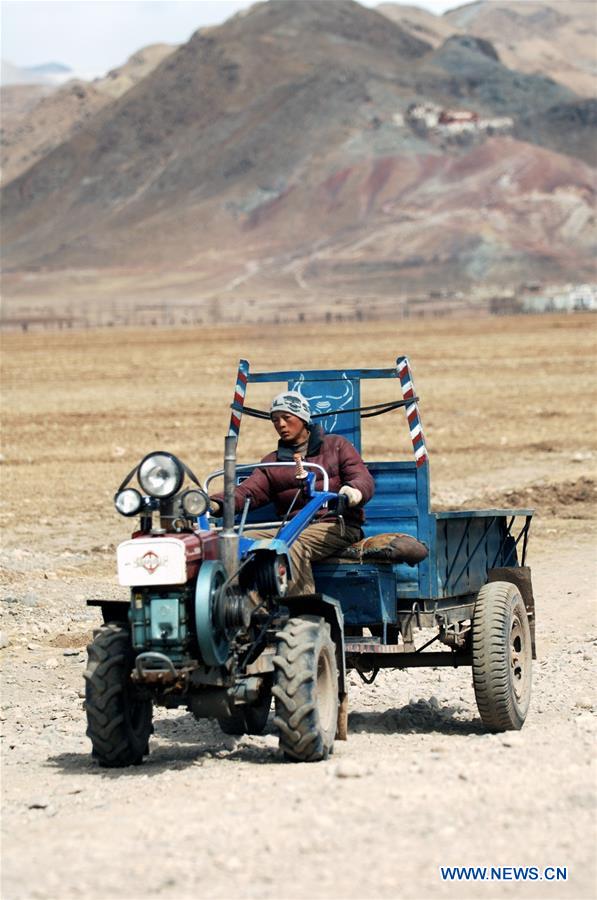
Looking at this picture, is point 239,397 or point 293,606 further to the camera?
point 239,397

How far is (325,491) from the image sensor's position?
9055 mm

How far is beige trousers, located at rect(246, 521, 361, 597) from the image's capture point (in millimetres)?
8742

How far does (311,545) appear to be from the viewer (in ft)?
29.2

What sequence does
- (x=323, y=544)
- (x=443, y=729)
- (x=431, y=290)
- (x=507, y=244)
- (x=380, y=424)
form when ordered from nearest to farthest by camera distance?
(x=323, y=544) < (x=443, y=729) < (x=380, y=424) < (x=431, y=290) < (x=507, y=244)

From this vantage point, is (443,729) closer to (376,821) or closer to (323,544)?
(323,544)

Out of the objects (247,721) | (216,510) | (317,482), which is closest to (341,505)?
(317,482)

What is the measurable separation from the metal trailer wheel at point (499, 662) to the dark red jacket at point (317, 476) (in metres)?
0.91

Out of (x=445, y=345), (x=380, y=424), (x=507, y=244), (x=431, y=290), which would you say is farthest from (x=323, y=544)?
(x=507, y=244)

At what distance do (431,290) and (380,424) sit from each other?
120 m

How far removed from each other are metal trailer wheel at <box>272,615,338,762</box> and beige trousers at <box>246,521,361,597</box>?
0.50 metres

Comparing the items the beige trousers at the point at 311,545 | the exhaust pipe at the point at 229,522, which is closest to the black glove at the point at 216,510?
the beige trousers at the point at 311,545

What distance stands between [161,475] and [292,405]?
1.61 meters

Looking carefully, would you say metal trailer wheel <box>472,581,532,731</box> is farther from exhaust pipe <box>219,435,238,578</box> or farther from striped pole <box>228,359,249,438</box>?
striped pole <box>228,359,249,438</box>

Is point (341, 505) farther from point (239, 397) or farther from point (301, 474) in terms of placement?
point (239, 397)
